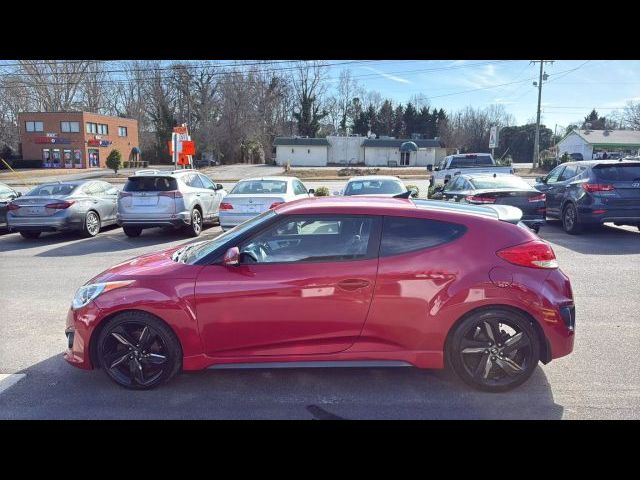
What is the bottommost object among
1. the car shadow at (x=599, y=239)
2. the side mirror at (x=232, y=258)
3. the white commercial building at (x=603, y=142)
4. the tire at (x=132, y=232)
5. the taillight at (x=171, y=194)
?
the tire at (x=132, y=232)

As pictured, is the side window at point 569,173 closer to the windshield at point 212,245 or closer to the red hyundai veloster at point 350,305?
the red hyundai veloster at point 350,305

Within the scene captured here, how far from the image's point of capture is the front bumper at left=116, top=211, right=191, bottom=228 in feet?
34.2

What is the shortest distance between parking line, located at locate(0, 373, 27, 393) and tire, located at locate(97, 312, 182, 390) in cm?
87

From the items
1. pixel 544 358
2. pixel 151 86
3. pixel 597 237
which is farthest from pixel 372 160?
pixel 544 358

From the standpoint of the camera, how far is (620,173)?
31.5ft

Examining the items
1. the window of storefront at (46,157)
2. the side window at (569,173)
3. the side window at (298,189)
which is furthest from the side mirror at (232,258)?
the window of storefront at (46,157)

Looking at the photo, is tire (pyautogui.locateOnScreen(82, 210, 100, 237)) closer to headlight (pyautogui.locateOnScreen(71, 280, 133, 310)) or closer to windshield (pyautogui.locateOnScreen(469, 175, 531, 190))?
headlight (pyautogui.locateOnScreen(71, 280, 133, 310))

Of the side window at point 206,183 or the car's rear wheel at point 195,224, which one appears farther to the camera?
the side window at point 206,183

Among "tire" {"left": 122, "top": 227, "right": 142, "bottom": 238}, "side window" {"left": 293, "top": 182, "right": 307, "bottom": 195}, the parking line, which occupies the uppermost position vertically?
"side window" {"left": 293, "top": 182, "right": 307, "bottom": 195}

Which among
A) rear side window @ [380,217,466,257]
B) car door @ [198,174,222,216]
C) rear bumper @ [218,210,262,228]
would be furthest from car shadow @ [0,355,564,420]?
car door @ [198,174,222,216]

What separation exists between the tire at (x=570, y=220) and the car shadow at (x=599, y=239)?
132 mm

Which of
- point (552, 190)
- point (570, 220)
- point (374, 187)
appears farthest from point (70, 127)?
point (570, 220)

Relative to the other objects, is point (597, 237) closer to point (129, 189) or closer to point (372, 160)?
point (129, 189)

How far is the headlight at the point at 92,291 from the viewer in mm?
3547
